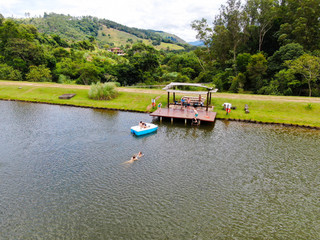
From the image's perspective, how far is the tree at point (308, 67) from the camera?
46.0 metres

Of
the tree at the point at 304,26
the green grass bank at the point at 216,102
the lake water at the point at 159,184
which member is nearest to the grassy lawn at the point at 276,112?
the green grass bank at the point at 216,102

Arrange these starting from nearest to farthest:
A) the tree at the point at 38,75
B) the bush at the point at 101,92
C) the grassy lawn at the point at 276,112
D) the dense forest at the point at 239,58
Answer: the grassy lawn at the point at 276,112, the bush at the point at 101,92, the dense forest at the point at 239,58, the tree at the point at 38,75

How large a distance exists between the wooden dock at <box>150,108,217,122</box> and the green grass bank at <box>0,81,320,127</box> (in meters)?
2.62

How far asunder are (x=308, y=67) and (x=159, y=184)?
44.7m

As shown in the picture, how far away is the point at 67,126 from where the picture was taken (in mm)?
33875

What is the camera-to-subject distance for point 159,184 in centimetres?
1981

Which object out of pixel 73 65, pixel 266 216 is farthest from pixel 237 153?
pixel 73 65

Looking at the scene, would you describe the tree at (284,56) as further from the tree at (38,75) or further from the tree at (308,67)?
the tree at (38,75)

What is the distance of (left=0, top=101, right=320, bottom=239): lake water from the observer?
15250mm

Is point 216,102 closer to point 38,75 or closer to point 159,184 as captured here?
point 159,184

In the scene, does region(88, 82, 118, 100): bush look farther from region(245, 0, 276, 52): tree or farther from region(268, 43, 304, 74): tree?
region(245, 0, 276, 52): tree

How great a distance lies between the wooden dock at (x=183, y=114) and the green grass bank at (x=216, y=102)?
8.60 ft

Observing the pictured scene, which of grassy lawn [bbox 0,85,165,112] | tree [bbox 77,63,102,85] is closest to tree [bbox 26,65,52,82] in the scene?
grassy lawn [bbox 0,85,165,112]

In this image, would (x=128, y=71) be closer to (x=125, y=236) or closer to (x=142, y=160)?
(x=142, y=160)
